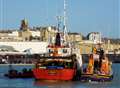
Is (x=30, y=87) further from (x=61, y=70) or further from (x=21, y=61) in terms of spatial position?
(x=21, y=61)

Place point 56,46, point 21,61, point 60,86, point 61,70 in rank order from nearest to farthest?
point 60,86
point 61,70
point 56,46
point 21,61

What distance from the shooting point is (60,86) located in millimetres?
66438

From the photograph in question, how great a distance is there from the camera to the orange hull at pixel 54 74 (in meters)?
72.7

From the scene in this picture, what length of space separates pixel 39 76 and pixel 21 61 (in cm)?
11355

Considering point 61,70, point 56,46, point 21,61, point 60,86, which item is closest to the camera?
point 60,86

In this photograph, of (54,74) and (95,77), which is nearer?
(95,77)

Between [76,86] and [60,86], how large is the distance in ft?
7.20

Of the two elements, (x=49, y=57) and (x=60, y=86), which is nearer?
(x=60, y=86)

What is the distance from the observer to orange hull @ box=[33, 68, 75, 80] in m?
72.7

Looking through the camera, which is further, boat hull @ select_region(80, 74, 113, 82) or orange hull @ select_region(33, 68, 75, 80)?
orange hull @ select_region(33, 68, 75, 80)

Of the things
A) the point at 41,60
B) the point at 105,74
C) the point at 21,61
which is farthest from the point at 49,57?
the point at 21,61

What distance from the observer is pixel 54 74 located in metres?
72.9

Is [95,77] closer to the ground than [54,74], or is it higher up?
closer to the ground

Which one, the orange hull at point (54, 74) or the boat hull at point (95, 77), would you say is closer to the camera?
the boat hull at point (95, 77)
